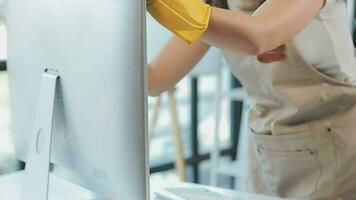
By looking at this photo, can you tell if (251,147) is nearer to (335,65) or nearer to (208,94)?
(335,65)

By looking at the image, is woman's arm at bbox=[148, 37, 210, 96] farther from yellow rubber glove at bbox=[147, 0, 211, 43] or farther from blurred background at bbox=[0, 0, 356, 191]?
blurred background at bbox=[0, 0, 356, 191]

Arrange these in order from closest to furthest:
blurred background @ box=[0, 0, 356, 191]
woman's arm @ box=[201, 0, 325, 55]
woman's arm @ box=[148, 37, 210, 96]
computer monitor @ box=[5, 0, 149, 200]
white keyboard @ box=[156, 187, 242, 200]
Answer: computer monitor @ box=[5, 0, 149, 200] → woman's arm @ box=[201, 0, 325, 55] → white keyboard @ box=[156, 187, 242, 200] → woman's arm @ box=[148, 37, 210, 96] → blurred background @ box=[0, 0, 356, 191]

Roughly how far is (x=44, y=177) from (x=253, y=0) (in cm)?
60

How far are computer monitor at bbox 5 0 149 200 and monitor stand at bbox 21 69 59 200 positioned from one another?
0.02 m

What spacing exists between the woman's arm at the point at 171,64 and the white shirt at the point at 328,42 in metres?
0.26

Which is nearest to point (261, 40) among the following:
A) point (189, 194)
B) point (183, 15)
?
point (183, 15)

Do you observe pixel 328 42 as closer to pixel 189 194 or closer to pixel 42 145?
pixel 189 194

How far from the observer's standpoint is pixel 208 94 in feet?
10.5

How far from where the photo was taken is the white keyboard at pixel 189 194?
1.15 m

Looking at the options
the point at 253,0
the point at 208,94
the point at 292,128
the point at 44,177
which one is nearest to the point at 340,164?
the point at 292,128

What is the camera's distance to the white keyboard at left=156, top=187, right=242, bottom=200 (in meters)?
1.15

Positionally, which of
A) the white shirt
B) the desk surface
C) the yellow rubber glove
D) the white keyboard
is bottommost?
the desk surface

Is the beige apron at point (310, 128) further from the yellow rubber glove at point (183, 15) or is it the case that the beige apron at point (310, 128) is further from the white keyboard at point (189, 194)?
the yellow rubber glove at point (183, 15)

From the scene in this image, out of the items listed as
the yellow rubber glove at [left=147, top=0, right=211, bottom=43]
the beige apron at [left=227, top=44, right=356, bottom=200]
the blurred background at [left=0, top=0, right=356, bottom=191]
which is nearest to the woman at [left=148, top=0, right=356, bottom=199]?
the beige apron at [left=227, top=44, right=356, bottom=200]
